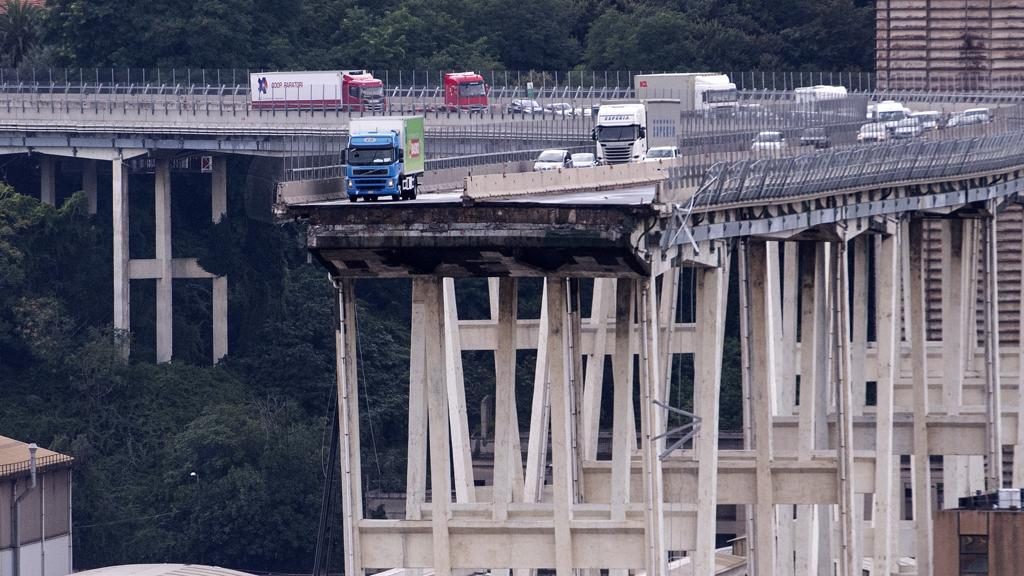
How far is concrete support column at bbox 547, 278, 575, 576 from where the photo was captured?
65.9 m

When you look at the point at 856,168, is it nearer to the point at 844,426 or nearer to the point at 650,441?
the point at 844,426

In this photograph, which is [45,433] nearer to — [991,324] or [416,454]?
[991,324]

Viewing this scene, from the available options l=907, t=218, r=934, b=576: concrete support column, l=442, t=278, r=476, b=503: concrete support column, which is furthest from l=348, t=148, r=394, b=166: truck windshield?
l=907, t=218, r=934, b=576: concrete support column

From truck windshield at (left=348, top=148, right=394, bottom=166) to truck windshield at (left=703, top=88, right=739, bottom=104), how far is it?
1611 inches

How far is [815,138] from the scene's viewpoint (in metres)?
81.2

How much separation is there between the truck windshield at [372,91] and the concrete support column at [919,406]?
1654 inches

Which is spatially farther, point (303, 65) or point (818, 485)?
point (303, 65)

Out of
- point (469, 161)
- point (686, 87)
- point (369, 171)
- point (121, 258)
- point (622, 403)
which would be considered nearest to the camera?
point (622, 403)

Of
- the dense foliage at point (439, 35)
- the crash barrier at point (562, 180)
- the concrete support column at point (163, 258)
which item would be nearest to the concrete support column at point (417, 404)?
the crash barrier at point (562, 180)

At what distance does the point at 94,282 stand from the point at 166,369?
6020 millimetres

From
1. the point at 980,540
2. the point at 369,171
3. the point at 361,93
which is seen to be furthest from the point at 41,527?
the point at 369,171

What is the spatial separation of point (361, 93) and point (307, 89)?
9.83 ft

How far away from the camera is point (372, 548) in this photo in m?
67.5

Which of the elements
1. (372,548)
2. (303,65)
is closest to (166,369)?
(303,65)
